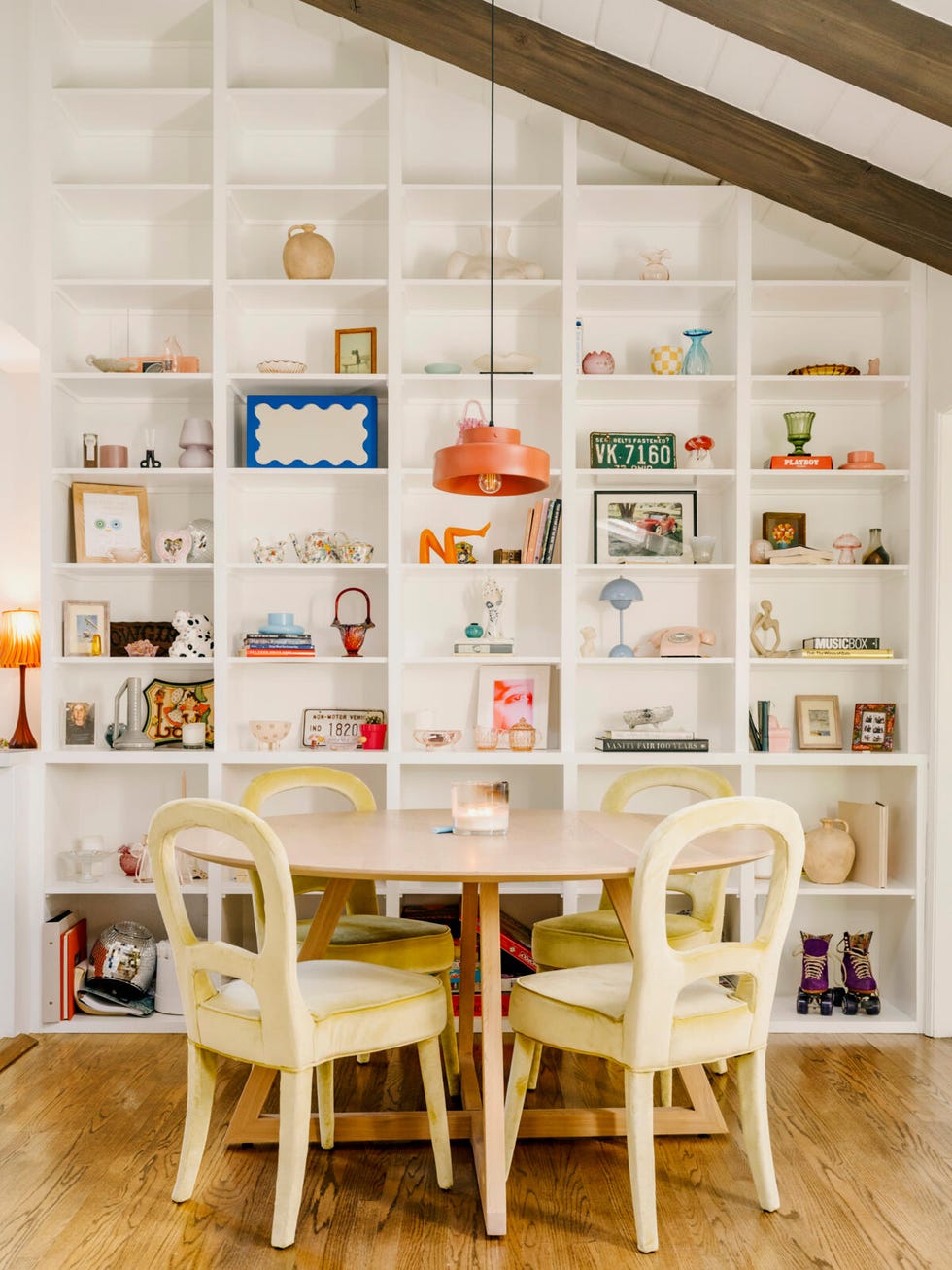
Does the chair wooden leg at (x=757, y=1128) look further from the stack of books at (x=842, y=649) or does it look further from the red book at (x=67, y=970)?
the red book at (x=67, y=970)

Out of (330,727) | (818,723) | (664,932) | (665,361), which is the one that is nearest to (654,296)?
(665,361)

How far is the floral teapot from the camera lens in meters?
3.89

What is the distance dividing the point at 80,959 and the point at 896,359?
11.8 feet

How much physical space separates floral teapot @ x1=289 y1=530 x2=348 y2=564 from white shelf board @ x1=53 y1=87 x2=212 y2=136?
153cm

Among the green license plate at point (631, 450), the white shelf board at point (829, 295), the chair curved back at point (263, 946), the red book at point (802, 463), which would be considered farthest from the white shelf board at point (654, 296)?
the chair curved back at point (263, 946)

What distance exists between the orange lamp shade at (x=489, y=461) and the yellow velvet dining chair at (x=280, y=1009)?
0.94m

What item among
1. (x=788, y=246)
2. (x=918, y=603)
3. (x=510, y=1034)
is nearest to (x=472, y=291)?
(x=788, y=246)

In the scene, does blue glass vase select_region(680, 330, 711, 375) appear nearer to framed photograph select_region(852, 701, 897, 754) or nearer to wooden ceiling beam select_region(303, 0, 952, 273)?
wooden ceiling beam select_region(303, 0, 952, 273)

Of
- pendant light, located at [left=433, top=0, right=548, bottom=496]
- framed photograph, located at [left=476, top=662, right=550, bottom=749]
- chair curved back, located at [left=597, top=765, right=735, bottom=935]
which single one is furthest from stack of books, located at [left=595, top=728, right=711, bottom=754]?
pendant light, located at [left=433, top=0, right=548, bottom=496]

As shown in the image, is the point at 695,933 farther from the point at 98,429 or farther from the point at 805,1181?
the point at 98,429

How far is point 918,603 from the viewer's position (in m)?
3.81

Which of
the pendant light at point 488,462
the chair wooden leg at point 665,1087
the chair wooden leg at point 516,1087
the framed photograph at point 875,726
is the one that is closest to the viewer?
the chair wooden leg at point 516,1087

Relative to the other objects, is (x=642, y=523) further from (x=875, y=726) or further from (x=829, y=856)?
(x=829, y=856)

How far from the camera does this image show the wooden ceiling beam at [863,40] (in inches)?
104
